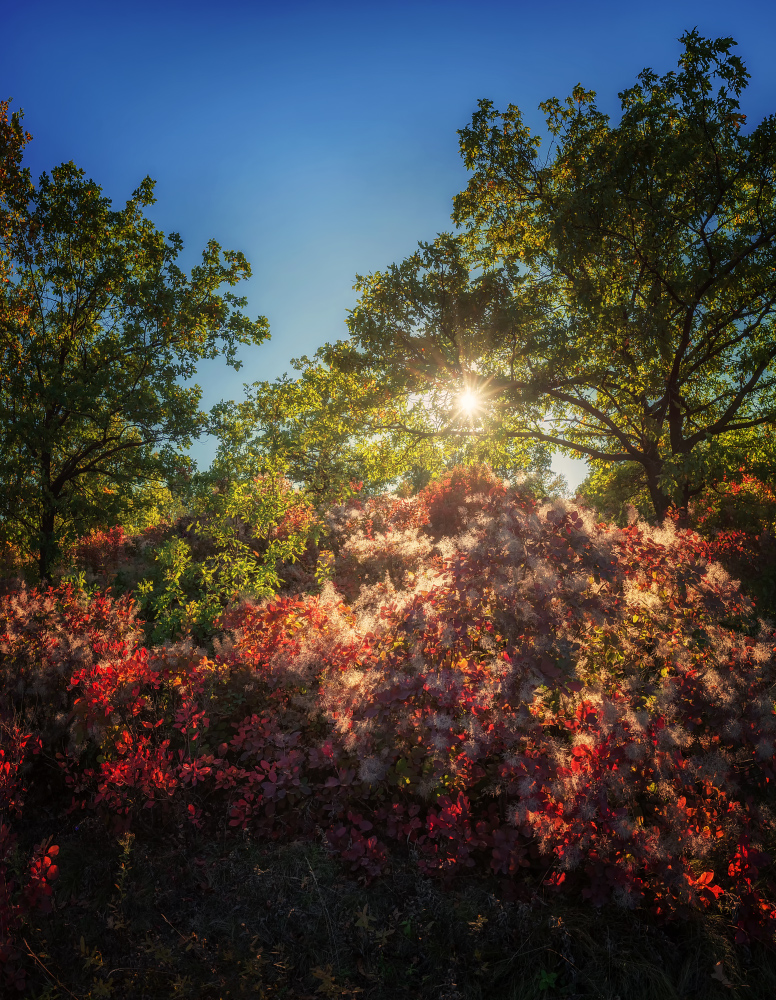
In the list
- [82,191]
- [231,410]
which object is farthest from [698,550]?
[82,191]

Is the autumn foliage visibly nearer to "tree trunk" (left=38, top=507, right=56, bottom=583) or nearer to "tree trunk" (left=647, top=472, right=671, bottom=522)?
"tree trunk" (left=647, top=472, right=671, bottom=522)

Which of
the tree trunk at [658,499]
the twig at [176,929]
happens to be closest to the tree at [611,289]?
the tree trunk at [658,499]

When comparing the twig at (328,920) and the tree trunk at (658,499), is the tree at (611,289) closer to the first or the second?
the tree trunk at (658,499)

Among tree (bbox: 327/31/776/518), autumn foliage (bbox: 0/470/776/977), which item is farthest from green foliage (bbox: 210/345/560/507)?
autumn foliage (bbox: 0/470/776/977)

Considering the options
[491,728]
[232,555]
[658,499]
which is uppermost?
[658,499]

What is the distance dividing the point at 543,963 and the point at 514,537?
2.29 metres

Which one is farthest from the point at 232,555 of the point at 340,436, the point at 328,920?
the point at 328,920

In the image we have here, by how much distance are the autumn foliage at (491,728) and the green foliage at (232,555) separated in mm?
2387

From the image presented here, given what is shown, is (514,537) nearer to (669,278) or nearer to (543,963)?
(543,963)

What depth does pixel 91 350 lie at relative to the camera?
1108cm

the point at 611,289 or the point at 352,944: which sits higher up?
the point at 611,289

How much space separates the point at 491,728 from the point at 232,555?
6560mm

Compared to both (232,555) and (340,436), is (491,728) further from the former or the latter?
(340,436)

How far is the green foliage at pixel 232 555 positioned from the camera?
291 inches
